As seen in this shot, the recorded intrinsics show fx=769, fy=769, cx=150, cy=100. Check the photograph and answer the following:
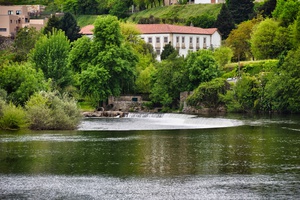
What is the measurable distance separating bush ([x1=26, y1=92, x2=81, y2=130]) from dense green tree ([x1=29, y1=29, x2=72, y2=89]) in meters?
34.8

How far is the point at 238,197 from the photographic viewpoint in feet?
153

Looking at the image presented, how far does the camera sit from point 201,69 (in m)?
120

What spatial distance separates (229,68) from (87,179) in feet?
278

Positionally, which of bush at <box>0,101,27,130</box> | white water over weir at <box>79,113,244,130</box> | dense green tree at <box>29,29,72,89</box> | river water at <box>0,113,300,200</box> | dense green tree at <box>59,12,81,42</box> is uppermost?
dense green tree at <box>59,12,81,42</box>

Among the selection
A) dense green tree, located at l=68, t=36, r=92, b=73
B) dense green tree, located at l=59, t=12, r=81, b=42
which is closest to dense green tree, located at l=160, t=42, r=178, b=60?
dense green tree, located at l=59, t=12, r=81, b=42

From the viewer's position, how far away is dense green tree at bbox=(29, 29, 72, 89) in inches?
4811

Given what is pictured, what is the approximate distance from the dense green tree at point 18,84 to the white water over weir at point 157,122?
7659 mm

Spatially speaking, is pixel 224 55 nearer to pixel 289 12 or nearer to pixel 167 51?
pixel 289 12

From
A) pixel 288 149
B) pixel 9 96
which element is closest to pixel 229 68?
pixel 9 96

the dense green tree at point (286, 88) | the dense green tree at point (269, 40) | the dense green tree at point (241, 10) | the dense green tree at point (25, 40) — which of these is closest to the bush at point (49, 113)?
the dense green tree at point (286, 88)

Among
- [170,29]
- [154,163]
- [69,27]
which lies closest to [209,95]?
[69,27]

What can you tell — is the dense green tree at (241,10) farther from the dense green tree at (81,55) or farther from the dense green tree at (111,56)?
the dense green tree at (81,55)

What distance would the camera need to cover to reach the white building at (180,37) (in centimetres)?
16825

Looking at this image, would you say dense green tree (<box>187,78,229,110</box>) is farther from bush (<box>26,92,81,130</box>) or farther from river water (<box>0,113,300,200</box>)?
bush (<box>26,92,81,130</box>)
